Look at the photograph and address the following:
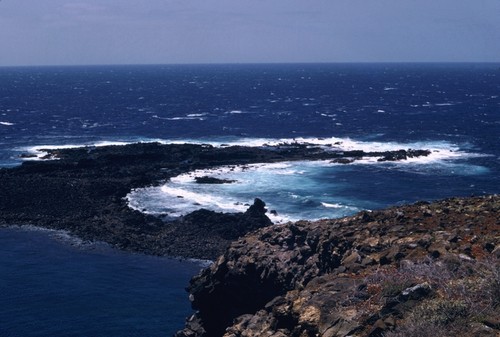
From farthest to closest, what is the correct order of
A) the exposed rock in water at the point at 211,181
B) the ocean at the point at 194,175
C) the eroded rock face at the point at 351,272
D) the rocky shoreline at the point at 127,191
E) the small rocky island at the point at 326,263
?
the exposed rock in water at the point at 211,181 < the rocky shoreline at the point at 127,191 < the ocean at the point at 194,175 < the eroded rock face at the point at 351,272 < the small rocky island at the point at 326,263

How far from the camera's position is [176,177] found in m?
82.0

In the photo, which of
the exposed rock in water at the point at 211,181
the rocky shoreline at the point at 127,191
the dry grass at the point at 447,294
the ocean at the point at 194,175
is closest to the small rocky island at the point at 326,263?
the dry grass at the point at 447,294

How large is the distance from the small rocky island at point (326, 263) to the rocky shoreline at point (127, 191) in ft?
0.70

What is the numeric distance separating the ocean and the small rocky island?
424 centimetres

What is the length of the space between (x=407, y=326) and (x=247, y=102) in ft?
560

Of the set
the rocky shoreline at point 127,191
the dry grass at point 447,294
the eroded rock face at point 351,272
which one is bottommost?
the rocky shoreline at point 127,191

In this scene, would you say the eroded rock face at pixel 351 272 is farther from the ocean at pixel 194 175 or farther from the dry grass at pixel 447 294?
the ocean at pixel 194 175

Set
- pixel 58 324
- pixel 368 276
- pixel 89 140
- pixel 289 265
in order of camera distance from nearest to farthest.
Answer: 1. pixel 368 276
2. pixel 289 265
3. pixel 58 324
4. pixel 89 140

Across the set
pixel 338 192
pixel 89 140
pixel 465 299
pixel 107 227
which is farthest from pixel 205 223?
pixel 89 140

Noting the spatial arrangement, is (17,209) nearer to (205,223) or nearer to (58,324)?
(205,223)

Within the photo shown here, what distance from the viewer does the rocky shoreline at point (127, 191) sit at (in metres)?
58.8

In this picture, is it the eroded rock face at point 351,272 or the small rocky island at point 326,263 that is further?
the eroded rock face at point 351,272

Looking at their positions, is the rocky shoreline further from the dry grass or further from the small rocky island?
the dry grass

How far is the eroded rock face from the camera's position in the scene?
58.8ft
